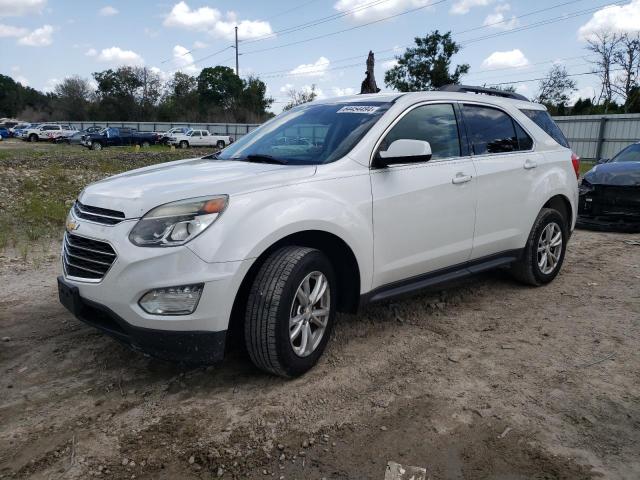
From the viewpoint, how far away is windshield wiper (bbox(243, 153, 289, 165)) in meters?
3.64

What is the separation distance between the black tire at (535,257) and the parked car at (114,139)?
115 feet

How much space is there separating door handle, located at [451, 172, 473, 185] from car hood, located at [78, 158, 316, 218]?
124 cm

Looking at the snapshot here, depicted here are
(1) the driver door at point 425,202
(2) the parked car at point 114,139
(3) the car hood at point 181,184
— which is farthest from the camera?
(2) the parked car at point 114,139

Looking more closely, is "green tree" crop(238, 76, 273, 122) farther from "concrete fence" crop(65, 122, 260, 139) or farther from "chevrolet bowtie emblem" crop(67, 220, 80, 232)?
"chevrolet bowtie emblem" crop(67, 220, 80, 232)

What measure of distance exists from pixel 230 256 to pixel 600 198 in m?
7.26

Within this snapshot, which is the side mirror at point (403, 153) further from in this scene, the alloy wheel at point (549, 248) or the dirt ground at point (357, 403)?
the alloy wheel at point (549, 248)

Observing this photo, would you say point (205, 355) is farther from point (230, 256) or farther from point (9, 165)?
point (9, 165)

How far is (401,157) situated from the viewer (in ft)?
11.4

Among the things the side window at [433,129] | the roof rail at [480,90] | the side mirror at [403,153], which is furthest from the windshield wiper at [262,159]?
the roof rail at [480,90]

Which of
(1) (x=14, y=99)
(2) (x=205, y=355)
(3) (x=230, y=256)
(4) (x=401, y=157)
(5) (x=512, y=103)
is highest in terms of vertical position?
(1) (x=14, y=99)

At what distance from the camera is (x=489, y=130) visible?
4.52 metres

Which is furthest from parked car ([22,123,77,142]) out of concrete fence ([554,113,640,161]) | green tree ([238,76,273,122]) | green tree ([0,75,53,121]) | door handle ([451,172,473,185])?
door handle ([451,172,473,185])

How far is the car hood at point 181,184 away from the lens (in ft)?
9.53

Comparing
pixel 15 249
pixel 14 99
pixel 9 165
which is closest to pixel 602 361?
pixel 15 249
